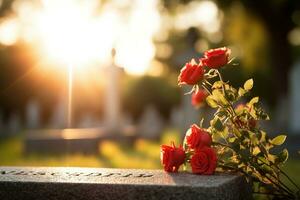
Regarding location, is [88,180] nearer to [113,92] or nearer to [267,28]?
[113,92]

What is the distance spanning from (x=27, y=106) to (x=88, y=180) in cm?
3603

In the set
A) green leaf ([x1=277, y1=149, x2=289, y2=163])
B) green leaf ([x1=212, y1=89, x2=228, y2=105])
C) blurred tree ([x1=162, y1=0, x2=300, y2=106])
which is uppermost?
blurred tree ([x1=162, y1=0, x2=300, y2=106])

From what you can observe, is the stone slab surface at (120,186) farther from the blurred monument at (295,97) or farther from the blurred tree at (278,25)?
the blurred tree at (278,25)

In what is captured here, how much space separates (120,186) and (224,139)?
1.07 metres

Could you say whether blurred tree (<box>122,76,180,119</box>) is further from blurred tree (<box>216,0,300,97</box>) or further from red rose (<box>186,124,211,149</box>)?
red rose (<box>186,124,211,149</box>)

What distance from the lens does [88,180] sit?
14.3 feet

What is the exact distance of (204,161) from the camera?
4.50 m

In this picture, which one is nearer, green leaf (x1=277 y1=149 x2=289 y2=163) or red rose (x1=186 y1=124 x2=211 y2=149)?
red rose (x1=186 y1=124 x2=211 y2=149)

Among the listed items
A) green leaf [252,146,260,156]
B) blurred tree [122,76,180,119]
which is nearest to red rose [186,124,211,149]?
green leaf [252,146,260,156]

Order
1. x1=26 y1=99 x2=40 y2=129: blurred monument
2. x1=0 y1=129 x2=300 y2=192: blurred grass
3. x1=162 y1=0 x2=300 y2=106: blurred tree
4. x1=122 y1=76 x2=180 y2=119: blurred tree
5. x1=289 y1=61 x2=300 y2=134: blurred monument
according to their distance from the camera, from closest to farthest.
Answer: x1=0 y1=129 x2=300 y2=192: blurred grass, x1=289 y1=61 x2=300 y2=134: blurred monument, x1=162 y1=0 x2=300 y2=106: blurred tree, x1=26 y1=99 x2=40 y2=129: blurred monument, x1=122 y1=76 x2=180 y2=119: blurred tree

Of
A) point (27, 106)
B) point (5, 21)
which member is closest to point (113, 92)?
point (5, 21)

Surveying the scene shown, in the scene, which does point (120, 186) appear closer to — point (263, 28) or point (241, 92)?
point (241, 92)

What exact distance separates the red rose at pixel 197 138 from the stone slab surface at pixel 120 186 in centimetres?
23

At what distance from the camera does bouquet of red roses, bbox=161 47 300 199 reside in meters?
4.54
